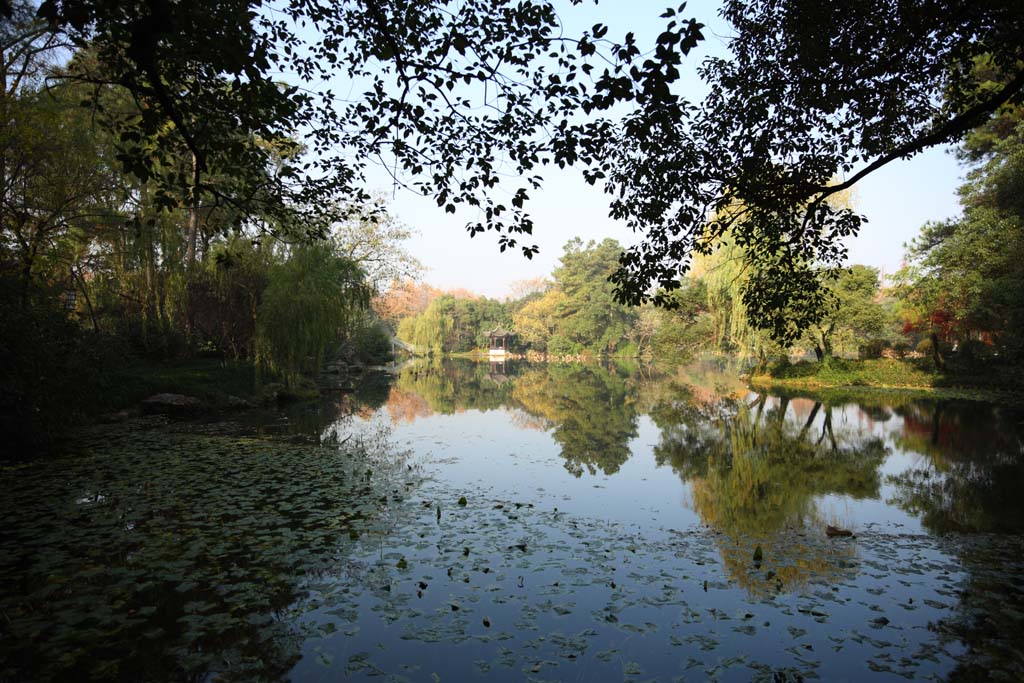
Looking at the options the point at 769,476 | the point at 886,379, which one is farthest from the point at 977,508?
the point at 886,379

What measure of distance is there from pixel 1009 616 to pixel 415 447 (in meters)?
9.02

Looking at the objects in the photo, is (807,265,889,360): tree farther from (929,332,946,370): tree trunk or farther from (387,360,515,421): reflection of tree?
(387,360,515,421): reflection of tree

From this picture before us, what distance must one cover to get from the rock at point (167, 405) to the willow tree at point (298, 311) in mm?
3186

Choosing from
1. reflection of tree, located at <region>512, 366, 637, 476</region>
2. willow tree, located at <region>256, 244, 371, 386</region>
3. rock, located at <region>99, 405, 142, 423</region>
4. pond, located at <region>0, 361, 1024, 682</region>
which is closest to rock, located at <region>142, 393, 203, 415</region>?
rock, located at <region>99, 405, 142, 423</region>

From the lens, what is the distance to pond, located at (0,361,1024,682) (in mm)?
3500

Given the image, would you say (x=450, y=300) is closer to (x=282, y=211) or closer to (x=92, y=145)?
(x=92, y=145)

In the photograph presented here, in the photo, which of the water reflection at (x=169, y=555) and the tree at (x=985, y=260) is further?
the tree at (x=985, y=260)

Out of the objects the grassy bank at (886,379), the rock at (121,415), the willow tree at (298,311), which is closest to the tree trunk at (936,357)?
the grassy bank at (886,379)

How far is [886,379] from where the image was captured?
23469 mm

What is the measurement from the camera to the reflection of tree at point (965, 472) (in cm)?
673

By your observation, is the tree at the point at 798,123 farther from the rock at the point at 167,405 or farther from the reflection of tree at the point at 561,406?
the rock at the point at 167,405

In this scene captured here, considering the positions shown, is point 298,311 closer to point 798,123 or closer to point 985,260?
point 798,123

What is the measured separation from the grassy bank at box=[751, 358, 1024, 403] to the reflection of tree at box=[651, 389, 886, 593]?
740cm

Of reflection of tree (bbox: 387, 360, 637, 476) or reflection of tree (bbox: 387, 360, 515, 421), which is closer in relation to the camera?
reflection of tree (bbox: 387, 360, 637, 476)
